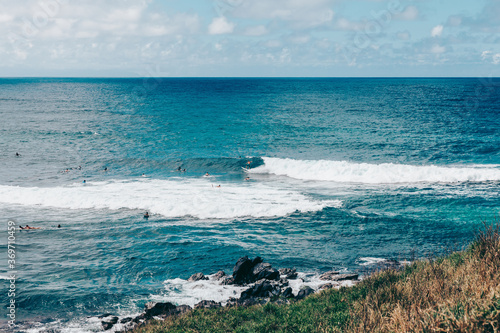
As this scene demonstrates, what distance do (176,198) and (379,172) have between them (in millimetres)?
23427

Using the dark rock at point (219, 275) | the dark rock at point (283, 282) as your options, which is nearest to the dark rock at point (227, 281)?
the dark rock at point (219, 275)

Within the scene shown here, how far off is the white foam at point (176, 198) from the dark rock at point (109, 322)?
1493cm

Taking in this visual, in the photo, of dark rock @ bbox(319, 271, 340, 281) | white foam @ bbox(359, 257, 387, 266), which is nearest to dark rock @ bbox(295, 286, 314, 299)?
dark rock @ bbox(319, 271, 340, 281)

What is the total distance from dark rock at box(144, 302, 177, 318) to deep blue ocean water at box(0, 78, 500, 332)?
151 centimetres

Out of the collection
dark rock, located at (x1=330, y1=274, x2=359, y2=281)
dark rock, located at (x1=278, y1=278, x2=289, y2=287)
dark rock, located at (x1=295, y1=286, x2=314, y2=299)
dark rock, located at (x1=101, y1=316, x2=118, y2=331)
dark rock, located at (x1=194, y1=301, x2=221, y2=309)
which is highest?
dark rock, located at (x1=295, y1=286, x2=314, y2=299)

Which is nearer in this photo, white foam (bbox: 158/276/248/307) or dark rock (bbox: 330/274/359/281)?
white foam (bbox: 158/276/248/307)

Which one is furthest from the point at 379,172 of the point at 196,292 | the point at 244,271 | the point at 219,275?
the point at 196,292

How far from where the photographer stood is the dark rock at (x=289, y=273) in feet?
66.0

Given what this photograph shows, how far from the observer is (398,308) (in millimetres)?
7832

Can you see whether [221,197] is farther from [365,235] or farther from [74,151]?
[74,151]

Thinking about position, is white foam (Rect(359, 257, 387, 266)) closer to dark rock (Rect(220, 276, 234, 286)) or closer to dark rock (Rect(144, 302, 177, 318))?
dark rock (Rect(220, 276, 234, 286))

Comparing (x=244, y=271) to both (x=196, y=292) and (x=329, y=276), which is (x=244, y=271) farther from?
(x=329, y=276)

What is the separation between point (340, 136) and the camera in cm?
6456

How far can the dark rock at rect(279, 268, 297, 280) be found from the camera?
2012 cm
